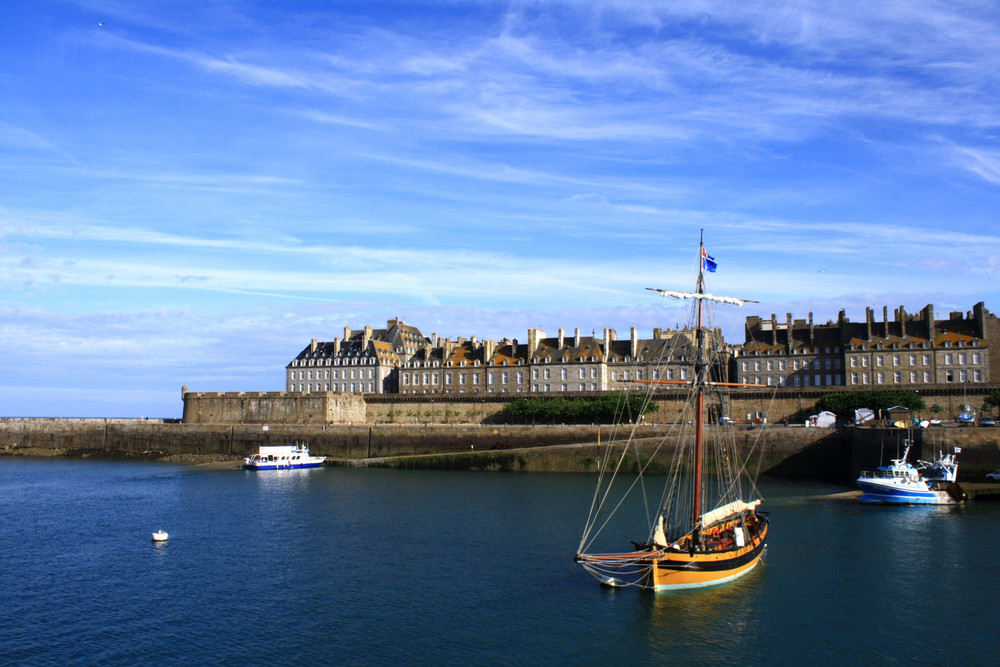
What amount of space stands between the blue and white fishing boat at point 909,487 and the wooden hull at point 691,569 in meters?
18.4

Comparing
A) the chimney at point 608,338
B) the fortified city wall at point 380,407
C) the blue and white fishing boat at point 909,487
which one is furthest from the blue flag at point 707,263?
the chimney at point 608,338

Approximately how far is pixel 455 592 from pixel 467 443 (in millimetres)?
38995

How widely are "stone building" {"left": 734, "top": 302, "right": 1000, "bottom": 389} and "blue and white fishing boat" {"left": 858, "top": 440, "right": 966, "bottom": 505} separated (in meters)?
20.6

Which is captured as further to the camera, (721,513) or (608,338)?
(608,338)

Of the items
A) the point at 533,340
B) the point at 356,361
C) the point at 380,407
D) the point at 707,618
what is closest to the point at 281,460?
the point at 380,407

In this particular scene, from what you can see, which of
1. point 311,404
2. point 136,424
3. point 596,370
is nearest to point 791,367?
point 596,370

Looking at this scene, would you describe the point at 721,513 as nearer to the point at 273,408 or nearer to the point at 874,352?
the point at 874,352

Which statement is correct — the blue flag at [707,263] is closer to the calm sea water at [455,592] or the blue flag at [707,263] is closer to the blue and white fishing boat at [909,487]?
the calm sea water at [455,592]

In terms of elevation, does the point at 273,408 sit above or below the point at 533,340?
below

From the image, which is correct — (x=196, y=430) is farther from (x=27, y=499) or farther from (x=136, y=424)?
(x=27, y=499)

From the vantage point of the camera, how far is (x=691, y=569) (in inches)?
953

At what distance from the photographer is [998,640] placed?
20453 millimetres

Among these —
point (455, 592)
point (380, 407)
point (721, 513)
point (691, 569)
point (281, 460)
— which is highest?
point (380, 407)

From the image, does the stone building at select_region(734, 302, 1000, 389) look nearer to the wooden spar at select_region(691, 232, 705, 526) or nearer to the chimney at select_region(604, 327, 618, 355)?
the chimney at select_region(604, 327, 618, 355)
